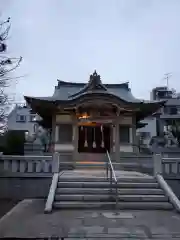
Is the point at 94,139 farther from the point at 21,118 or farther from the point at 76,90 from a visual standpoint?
the point at 21,118

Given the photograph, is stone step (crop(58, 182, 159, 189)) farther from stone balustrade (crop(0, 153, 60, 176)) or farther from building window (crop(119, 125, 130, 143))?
building window (crop(119, 125, 130, 143))

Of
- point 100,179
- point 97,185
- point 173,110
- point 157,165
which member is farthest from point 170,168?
point 173,110

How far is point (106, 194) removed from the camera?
8.50 meters

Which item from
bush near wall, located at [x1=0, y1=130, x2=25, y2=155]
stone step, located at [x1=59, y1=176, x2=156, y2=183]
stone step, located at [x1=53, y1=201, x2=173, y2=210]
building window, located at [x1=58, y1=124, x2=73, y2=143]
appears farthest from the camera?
bush near wall, located at [x1=0, y1=130, x2=25, y2=155]

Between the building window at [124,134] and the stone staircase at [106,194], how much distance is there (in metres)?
5.53

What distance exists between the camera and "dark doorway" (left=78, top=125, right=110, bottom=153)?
49.3 ft

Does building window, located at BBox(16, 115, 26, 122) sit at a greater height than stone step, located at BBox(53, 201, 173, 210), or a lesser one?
greater

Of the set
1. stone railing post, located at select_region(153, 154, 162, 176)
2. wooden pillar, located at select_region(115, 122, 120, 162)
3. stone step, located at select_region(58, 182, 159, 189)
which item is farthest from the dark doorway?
stone step, located at select_region(58, 182, 159, 189)

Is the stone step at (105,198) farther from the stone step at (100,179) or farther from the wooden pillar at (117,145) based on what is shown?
the wooden pillar at (117,145)

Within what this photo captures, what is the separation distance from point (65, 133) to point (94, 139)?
1.76 metres

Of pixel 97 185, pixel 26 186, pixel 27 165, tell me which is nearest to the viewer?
pixel 97 185

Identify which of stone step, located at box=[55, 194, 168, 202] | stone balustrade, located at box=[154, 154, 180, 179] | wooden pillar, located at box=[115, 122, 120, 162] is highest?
wooden pillar, located at box=[115, 122, 120, 162]

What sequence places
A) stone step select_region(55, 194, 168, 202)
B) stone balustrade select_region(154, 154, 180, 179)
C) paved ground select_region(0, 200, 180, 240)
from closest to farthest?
1. paved ground select_region(0, 200, 180, 240)
2. stone step select_region(55, 194, 168, 202)
3. stone balustrade select_region(154, 154, 180, 179)

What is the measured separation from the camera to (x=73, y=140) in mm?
14508
